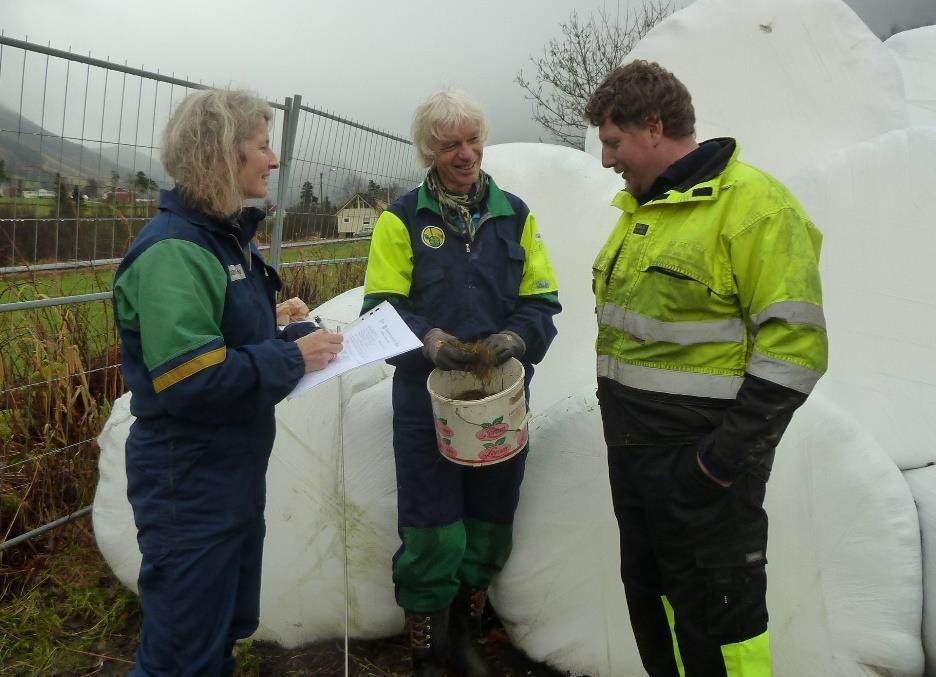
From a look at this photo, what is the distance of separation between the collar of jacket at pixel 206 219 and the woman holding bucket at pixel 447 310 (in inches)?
18.5

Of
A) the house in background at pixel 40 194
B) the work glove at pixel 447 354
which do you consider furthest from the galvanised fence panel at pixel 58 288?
the work glove at pixel 447 354

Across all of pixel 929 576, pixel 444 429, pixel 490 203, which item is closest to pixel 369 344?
pixel 444 429

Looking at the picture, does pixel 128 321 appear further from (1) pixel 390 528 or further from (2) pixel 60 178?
(2) pixel 60 178

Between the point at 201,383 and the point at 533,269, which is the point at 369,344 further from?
the point at 533,269

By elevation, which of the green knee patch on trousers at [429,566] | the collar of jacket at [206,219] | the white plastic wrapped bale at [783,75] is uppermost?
the white plastic wrapped bale at [783,75]

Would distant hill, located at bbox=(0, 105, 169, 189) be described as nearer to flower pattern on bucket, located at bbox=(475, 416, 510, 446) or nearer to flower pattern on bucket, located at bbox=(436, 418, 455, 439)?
flower pattern on bucket, located at bbox=(436, 418, 455, 439)

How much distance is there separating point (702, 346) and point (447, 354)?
2.23ft

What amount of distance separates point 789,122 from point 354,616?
2.71 metres

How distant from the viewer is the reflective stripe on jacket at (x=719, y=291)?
1399mm

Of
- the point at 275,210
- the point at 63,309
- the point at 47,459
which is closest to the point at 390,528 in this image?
the point at 47,459

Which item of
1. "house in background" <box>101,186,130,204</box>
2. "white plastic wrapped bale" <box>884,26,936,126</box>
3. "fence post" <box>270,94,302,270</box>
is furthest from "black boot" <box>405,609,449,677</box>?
"white plastic wrapped bale" <box>884,26,936,126</box>

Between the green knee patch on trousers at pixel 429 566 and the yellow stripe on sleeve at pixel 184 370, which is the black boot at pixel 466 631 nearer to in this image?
the green knee patch on trousers at pixel 429 566

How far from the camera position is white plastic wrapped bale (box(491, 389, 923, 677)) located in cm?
201

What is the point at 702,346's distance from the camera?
1.55 meters
